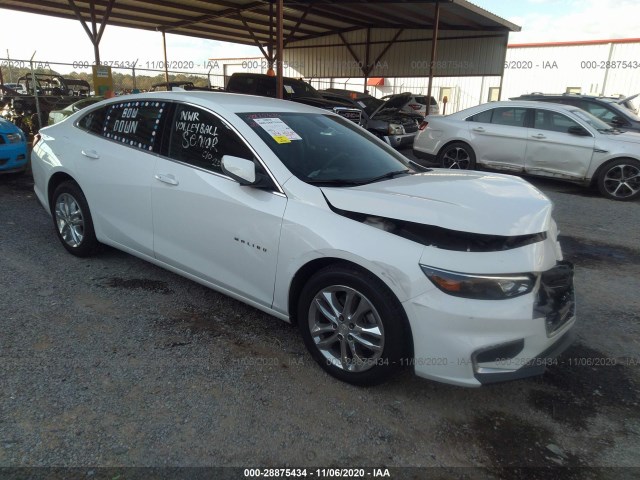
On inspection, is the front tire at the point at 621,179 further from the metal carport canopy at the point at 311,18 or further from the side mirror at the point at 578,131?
the metal carport canopy at the point at 311,18

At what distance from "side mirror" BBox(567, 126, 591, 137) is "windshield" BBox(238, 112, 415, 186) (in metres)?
→ 5.87

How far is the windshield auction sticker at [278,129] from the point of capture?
3092 millimetres

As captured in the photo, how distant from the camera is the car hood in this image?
7.79 feet

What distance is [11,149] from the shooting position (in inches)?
279

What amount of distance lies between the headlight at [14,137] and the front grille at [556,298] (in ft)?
25.6

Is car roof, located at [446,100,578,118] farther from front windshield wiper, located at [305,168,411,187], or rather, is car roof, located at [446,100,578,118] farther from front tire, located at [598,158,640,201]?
front windshield wiper, located at [305,168,411,187]

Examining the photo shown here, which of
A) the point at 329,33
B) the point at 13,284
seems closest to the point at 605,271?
the point at 13,284

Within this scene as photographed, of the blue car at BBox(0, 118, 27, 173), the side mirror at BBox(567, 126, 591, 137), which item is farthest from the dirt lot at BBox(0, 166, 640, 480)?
the side mirror at BBox(567, 126, 591, 137)

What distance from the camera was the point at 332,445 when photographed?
7.35 feet

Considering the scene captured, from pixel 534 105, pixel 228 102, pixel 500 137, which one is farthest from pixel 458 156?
pixel 228 102

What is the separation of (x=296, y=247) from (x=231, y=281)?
2.17ft

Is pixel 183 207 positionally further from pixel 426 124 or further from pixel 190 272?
pixel 426 124

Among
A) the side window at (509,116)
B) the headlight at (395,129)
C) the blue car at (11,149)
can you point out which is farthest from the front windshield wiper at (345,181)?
the headlight at (395,129)

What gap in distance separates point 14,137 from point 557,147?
9140mm
